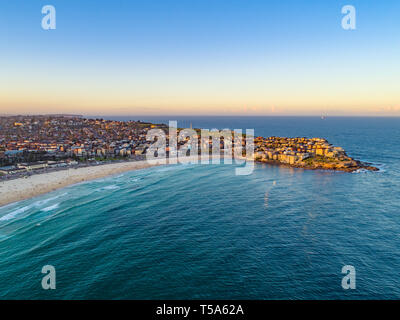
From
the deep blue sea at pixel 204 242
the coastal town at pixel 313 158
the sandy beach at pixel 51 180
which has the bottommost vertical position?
the deep blue sea at pixel 204 242

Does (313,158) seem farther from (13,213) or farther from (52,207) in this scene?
(13,213)

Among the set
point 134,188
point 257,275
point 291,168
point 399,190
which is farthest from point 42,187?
point 399,190

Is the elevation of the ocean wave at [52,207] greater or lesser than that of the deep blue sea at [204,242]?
greater

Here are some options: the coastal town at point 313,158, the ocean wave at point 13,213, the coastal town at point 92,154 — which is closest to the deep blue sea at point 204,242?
the ocean wave at point 13,213

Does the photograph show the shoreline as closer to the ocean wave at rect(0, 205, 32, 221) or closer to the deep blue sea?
the deep blue sea

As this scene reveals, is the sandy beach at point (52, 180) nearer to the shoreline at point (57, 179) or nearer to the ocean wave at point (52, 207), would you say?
the shoreline at point (57, 179)

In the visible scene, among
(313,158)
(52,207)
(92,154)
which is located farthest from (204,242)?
(92,154)
